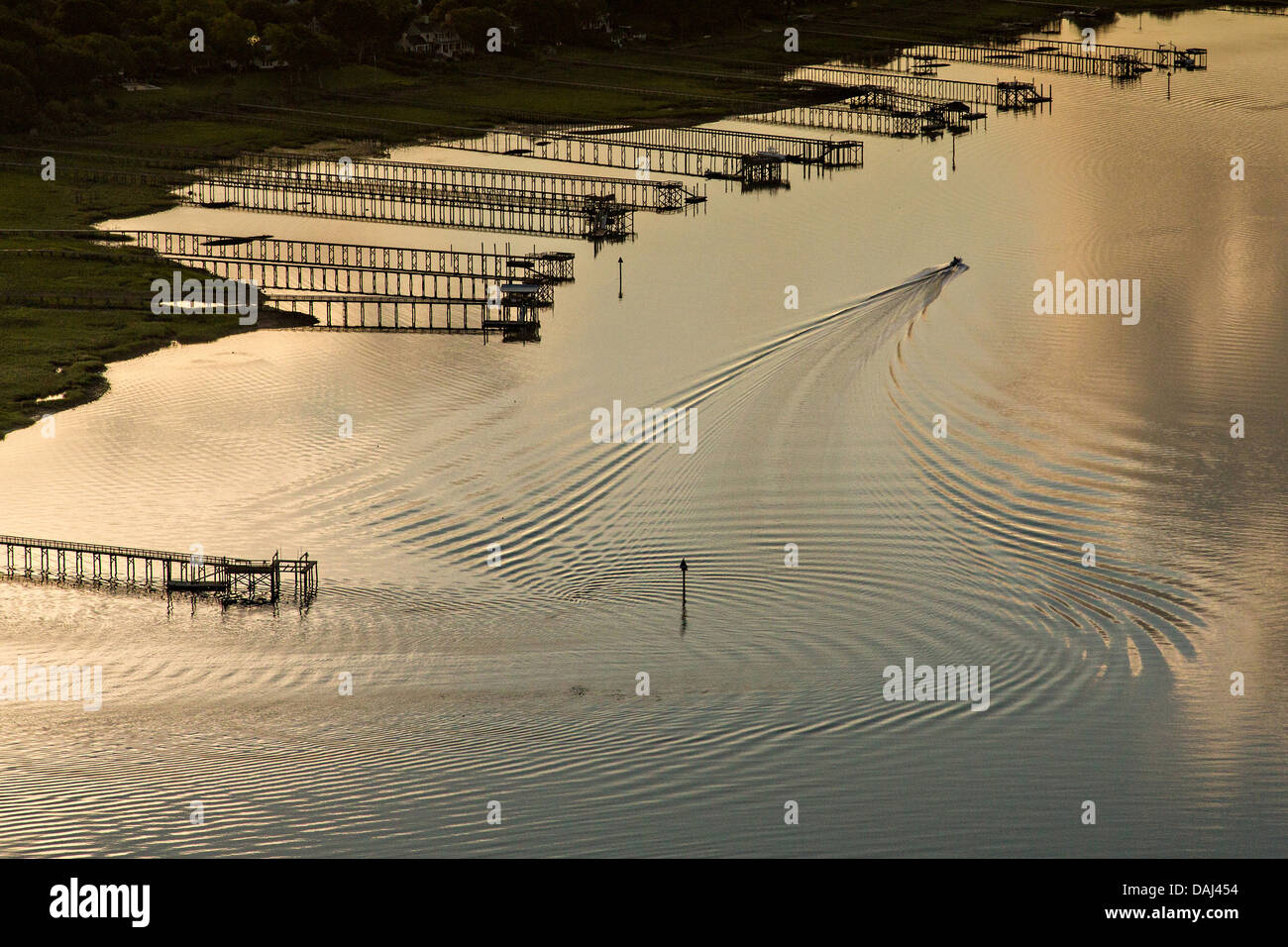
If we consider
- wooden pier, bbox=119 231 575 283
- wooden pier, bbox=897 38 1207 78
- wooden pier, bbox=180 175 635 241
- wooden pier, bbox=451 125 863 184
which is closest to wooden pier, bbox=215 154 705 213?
wooden pier, bbox=180 175 635 241

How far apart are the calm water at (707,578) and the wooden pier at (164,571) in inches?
30.1

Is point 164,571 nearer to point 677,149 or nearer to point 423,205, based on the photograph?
point 423,205

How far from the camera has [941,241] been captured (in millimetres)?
76812

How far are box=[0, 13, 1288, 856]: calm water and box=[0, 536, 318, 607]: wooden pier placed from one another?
765 mm

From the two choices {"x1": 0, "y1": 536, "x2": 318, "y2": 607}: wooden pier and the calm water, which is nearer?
the calm water

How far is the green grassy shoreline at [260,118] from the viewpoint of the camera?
202 ft

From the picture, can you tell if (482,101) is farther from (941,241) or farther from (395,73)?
(941,241)

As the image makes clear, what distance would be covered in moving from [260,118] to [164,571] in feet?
224

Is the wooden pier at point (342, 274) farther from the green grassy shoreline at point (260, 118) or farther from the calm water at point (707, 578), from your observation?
the calm water at point (707, 578)

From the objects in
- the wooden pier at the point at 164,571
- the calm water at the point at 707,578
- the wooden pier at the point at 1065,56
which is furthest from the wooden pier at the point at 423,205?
the wooden pier at the point at 1065,56

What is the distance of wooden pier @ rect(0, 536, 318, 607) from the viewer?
4053 cm

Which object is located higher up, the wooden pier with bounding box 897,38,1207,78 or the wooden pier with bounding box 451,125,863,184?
the wooden pier with bounding box 897,38,1207,78

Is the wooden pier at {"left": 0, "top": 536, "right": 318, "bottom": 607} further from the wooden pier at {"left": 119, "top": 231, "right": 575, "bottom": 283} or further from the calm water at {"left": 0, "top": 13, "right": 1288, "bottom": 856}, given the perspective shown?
the wooden pier at {"left": 119, "top": 231, "right": 575, "bottom": 283}

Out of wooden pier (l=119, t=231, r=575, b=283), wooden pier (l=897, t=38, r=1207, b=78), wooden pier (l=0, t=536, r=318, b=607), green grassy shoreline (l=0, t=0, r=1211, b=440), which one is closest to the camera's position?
wooden pier (l=0, t=536, r=318, b=607)
